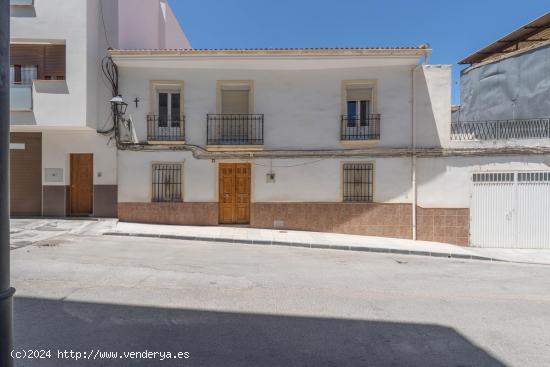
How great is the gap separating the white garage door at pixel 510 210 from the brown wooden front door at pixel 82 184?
13.3 m

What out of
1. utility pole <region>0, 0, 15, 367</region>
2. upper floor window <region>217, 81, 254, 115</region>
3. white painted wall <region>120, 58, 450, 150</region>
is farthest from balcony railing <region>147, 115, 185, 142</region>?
utility pole <region>0, 0, 15, 367</region>

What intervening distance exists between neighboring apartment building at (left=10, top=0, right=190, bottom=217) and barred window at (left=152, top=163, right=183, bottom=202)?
1564 mm

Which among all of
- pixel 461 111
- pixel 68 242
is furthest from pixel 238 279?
pixel 461 111

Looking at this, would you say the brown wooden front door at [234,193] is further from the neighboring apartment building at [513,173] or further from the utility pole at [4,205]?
the utility pole at [4,205]

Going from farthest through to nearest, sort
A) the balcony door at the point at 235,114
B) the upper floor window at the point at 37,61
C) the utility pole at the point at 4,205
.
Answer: the balcony door at the point at 235,114 < the upper floor window at the point at 37,61 < the utility pole at the point at 4,205

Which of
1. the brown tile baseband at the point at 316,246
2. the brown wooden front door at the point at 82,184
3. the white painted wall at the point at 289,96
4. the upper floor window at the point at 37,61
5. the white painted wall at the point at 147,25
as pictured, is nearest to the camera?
the brown tile baseband at the point at 316,246

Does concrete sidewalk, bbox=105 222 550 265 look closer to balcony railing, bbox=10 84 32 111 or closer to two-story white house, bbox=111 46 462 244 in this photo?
two-story white house, bbox=111 46 462 244

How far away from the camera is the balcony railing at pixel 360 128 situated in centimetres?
1098

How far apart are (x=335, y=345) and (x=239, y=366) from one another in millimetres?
1041

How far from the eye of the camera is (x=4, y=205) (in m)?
1.46

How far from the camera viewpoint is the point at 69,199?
11.7 metres

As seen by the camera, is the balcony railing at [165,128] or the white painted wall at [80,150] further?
the white painted wall at [80,150]

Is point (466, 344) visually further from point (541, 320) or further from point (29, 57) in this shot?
point (29, 57)

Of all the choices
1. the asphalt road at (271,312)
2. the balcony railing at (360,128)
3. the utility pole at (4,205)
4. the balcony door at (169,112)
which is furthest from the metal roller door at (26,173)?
the utility pole at (4,205)
